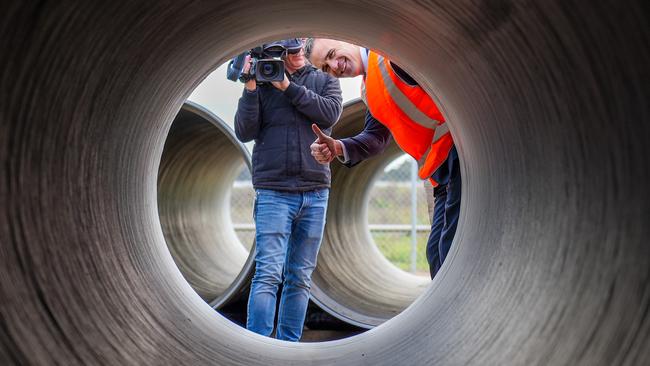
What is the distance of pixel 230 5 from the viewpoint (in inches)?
70.5

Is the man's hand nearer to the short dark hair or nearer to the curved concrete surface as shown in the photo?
the short dark hair

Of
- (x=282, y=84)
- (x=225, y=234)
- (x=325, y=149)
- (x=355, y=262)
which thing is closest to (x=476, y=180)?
(x=325, y=149)

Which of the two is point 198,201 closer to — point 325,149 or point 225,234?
point 225,234

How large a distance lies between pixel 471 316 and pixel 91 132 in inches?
36.9

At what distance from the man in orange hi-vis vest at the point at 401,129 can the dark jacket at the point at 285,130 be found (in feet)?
0.75

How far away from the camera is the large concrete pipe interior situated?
120 cm

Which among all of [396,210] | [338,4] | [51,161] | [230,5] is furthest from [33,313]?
[396,210]

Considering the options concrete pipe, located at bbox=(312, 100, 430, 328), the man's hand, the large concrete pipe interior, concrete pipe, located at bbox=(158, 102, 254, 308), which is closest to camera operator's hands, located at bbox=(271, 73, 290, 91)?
the man's hand

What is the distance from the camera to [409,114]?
293 centimetres

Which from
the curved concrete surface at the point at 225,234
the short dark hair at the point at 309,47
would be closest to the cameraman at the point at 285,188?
the short dark hair at the point at 309,47

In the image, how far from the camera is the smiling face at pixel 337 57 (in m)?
3.26

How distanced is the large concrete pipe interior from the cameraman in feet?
4.26

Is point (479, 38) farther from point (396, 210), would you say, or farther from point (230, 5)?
point (396, 210)

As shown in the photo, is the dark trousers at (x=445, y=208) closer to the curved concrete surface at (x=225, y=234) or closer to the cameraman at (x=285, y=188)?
the cameraman at (x=285, y=188)
